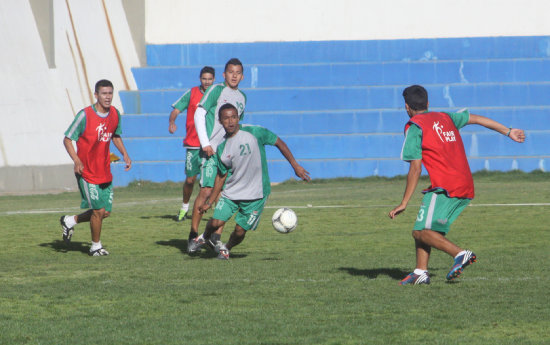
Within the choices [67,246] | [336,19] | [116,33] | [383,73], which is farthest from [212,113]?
[336,19]

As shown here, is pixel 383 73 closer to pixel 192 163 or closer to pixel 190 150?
pixel 190 150

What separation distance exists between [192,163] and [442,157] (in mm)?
7014

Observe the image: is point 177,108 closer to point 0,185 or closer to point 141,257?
point 141,257

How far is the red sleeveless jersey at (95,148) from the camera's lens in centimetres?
1023

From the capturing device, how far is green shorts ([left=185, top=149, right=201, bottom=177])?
13.9 meters

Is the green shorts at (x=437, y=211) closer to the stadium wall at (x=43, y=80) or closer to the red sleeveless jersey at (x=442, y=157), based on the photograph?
the red sleeveless jersey at (x=442, y=157)

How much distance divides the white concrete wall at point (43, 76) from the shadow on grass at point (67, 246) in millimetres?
9019

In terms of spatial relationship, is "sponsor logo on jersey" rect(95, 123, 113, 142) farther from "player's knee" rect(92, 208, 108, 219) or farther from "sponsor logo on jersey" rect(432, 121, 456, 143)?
"sponsor logo on jersey" rect(432, 121, 456, 143)

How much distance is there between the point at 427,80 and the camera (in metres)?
26.3

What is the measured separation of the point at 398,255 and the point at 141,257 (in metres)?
2.66

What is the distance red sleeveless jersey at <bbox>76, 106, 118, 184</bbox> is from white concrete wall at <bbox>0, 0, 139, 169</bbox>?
10.2 metres

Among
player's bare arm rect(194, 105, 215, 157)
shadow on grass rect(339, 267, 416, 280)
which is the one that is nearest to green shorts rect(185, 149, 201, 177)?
player's bare arm rect(194, 105, 215, 157)

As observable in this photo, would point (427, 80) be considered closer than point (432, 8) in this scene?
Yes

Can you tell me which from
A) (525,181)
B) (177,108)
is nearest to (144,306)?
(177,108)
